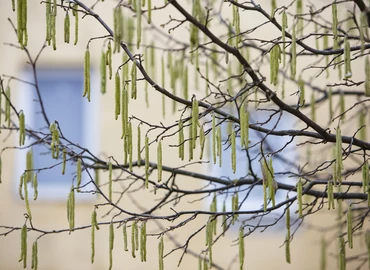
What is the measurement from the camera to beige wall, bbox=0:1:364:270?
8391 millimetres

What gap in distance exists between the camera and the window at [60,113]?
862cm

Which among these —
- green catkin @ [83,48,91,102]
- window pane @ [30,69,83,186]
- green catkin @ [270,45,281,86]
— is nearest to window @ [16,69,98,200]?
window pane @ [30,69,83,186]

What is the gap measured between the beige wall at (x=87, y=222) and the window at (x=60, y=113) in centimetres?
11

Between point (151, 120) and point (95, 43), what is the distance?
1119mm

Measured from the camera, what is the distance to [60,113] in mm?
8844

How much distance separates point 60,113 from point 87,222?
1384 mm

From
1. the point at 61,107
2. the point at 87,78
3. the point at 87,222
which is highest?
the point at 87,78

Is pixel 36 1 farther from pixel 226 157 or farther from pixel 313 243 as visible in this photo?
pixel 313 243

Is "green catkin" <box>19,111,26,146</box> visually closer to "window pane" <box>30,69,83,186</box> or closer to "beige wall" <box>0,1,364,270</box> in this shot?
"beige wall" <box>0,1,364,270</box>

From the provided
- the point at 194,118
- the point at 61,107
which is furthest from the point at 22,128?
the point at 61,107

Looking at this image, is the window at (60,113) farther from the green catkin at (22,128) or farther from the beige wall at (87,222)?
the green catkin at (22,128)

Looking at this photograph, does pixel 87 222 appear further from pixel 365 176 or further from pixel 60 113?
pixel 365 176

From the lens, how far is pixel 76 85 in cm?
878

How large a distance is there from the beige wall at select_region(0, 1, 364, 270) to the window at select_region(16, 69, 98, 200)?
108mm
